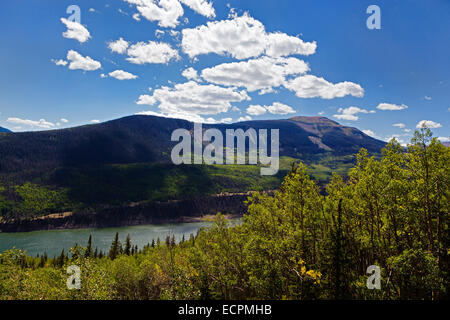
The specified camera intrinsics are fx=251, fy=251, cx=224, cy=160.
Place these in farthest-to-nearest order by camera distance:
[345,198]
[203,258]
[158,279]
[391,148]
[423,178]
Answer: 1. [158,279]
2. [203,258]
3. [345,198]
4. [391,148]
5. [423,178]

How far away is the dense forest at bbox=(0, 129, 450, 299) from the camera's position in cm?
2441

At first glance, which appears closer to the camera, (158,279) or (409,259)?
(409,259)

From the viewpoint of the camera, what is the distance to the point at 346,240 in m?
31.6

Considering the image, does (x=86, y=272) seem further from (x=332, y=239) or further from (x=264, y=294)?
(x=332, y=239)

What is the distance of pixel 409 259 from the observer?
21312mm

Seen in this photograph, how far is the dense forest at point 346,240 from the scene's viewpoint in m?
24.4

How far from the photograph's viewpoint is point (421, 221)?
27.1 metres

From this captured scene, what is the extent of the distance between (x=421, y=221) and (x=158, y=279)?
2618 inches
